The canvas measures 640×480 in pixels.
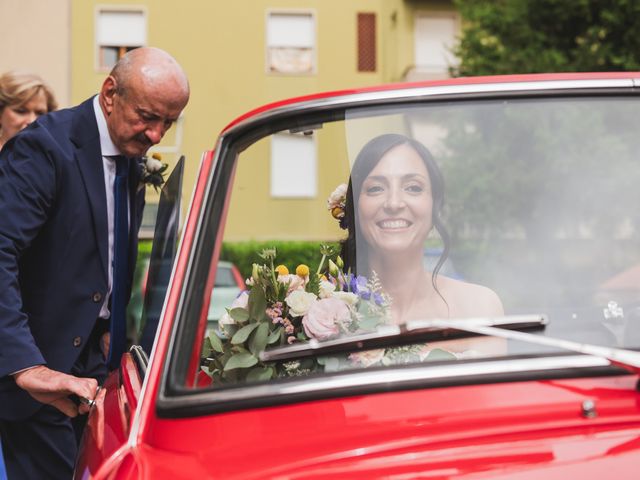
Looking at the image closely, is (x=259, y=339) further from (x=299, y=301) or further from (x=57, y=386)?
(x=57, y=386)

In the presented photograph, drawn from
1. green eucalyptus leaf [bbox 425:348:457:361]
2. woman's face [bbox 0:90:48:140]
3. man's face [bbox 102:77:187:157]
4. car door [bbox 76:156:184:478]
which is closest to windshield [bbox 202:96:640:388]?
green eucalyptus leaf [bbox 425:348:457:361]

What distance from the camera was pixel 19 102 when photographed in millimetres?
4340

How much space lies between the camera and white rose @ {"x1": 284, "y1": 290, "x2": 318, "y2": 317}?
7.00ft

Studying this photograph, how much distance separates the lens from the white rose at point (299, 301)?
7.00 feet

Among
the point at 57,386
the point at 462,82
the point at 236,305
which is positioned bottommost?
the point at 57,386

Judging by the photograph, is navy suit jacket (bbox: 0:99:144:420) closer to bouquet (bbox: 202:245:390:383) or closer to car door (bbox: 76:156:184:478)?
car door (bbox: 76:156:184:478)

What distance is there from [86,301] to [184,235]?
3.73ft

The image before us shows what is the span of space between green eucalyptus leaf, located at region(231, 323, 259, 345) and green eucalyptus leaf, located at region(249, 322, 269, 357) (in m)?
0.01

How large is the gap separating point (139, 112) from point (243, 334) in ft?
3.61

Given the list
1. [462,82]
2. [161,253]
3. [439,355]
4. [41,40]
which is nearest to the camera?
[439,355]

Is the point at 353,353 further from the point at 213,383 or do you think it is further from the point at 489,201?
the point at 489,201

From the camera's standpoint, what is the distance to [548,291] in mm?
1906

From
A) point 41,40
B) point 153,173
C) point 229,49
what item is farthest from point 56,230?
point 41,40

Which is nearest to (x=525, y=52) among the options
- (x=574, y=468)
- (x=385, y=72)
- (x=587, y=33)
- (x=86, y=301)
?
(x=587, y=33)
